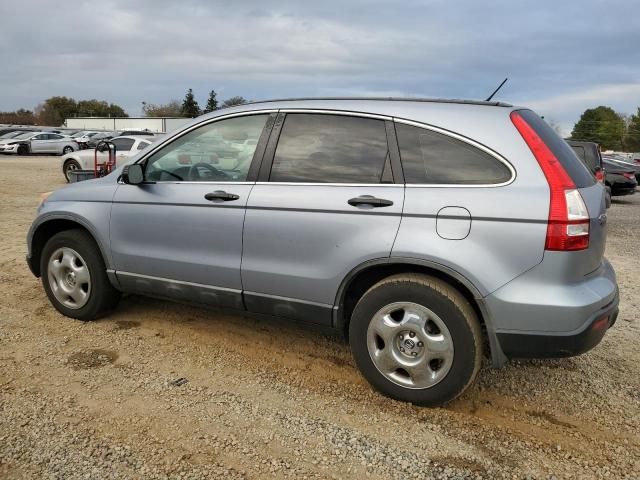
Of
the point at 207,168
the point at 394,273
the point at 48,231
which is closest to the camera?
the point at 394,273

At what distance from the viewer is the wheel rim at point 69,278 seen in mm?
4238

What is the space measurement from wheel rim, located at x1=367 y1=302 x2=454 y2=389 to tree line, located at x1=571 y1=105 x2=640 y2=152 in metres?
87.0

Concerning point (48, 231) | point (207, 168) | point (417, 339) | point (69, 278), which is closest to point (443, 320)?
point (417, 339)

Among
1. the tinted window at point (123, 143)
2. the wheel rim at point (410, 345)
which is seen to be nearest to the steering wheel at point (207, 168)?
the wheel rim at point (410, 345)

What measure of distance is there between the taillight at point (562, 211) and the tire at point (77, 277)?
327 centimetres

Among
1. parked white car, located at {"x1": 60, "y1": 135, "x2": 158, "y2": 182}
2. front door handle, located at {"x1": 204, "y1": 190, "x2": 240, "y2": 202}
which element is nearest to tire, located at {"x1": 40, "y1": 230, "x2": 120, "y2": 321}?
front door handle, located at {"x1": 204, "y1": 190, "x2": 240, "y2": 202}

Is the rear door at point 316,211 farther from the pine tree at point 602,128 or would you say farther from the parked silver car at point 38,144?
the pine tree at point 602,128

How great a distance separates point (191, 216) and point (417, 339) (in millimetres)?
1748

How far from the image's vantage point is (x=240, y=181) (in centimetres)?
352

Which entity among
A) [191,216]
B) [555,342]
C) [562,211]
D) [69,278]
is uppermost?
[562,211]

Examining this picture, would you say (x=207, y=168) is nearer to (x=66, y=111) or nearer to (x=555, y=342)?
(x=555, y=342)

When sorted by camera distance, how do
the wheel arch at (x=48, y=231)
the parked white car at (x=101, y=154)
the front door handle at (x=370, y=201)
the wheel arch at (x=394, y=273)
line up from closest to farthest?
1. the wheel arch at (x=394, y=273)
2. the front door handle at (x=370, y=201)
3. the wheel arch at (x=48, y=231)
4. the parked white car at (x=101, y=154)

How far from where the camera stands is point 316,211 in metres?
3.17

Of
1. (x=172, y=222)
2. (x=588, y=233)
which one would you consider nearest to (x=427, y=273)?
(x=588, y=233)
